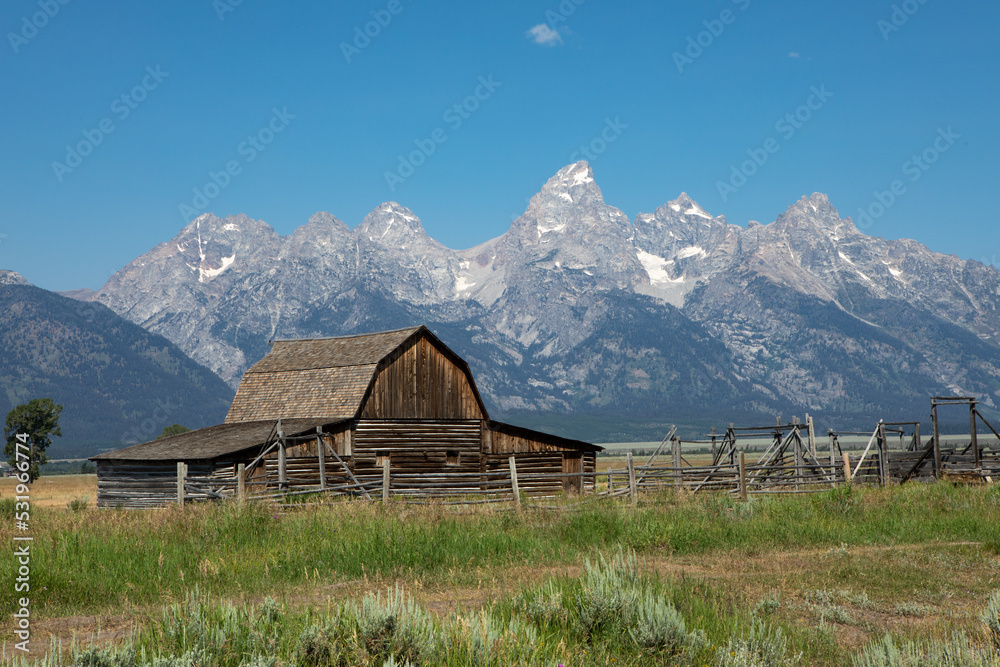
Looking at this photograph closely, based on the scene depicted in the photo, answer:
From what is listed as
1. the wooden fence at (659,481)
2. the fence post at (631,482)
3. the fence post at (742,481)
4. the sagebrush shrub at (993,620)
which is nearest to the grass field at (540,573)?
the sagebrush shrub at (993,620)

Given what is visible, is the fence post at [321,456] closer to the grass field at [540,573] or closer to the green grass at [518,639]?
the grass field at [540,573]

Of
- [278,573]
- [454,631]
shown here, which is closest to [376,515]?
[278,573]

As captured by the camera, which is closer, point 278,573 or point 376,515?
point 278,573

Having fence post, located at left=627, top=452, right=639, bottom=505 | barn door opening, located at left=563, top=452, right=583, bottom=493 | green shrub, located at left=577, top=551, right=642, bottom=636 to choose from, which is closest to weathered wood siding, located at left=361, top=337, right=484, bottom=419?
barn door opening, located at left=563, top=452, right=583, bottom=493

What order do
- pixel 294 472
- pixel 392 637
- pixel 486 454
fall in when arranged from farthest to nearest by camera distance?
1. pixel 486 454
2. pixel 294 472
3. pixel 392 637

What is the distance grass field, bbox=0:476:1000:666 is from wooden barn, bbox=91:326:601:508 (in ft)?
41.5

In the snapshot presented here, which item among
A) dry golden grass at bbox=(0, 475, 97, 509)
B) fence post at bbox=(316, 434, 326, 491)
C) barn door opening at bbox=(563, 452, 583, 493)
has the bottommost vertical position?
dry golden grass at bbox=(0, 475, 97, 509)

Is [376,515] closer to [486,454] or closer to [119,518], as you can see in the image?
[119,518]

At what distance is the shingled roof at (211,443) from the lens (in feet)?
98.6

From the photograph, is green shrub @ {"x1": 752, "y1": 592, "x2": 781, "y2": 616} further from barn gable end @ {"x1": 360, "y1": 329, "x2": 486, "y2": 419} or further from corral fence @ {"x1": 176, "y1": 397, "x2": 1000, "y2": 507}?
barn gable end @ {"x1": 360, "y1": 329, "x2": 486, "y2": 419}

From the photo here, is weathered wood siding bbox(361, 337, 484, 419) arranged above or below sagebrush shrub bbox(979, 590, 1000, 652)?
above

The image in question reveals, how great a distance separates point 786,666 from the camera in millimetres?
6793

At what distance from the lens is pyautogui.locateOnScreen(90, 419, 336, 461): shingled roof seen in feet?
98.6

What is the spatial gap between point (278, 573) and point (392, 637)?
5.91 meters
